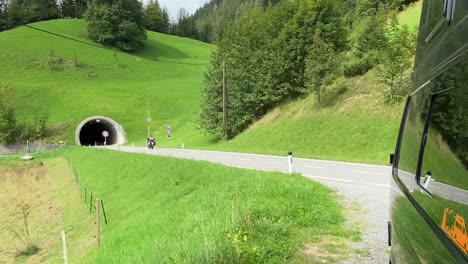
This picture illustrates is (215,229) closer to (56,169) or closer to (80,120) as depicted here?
(56,169)

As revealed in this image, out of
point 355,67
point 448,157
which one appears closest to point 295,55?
point 355,67

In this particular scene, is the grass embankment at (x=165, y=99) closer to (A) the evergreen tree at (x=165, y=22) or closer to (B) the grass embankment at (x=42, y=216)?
(B) the grass embankment at (x=42, y=216)

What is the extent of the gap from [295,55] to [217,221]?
3274 centimetres

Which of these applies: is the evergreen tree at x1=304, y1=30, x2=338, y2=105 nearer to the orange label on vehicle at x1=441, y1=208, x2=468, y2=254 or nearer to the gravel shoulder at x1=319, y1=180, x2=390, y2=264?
the gravel shoulder at x1=319, y1=180, x2=390, y2=264

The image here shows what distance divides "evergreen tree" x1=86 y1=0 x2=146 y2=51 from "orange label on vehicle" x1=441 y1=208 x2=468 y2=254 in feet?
340

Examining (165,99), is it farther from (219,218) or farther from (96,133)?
(219,218)

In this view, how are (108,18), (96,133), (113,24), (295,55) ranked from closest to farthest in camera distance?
(295,55), (96,133), (108,18), (113,24)

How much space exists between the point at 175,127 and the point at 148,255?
53.1 meters

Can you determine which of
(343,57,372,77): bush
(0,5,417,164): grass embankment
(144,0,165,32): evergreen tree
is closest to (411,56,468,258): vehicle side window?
(0,5,417,164): grass embankment

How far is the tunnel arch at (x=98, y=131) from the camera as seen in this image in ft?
191

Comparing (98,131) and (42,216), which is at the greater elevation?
(98,131)

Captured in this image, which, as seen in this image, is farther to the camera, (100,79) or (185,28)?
(185,28)

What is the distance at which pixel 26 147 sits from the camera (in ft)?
177

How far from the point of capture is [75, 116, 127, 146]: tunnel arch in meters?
58.2
